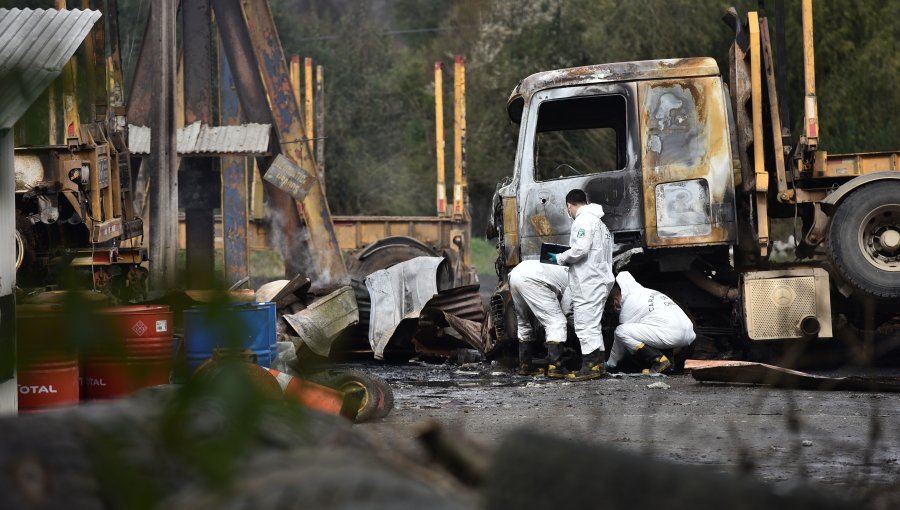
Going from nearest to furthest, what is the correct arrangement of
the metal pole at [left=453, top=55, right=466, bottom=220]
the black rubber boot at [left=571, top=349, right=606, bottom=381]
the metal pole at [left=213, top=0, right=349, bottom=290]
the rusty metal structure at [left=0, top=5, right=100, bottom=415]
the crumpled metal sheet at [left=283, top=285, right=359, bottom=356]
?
the rusty metal structure at [left=0, top=5, right=100, bottom=415] → the black rubber boot at [left=571, top=349, right=606, bottom=381] → the crumpled metal sheet at [left=283, top=285, right=359, bottom=356] → the metal pole at [left=213, top=0, right=349, bottom=290] → the metal pole at [left=453, top=55, right=466, bottom=220]

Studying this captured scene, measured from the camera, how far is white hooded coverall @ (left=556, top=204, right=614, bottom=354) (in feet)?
31.5

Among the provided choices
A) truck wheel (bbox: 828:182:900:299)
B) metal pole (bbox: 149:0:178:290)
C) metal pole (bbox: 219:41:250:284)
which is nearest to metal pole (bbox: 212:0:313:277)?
metal pole (bbox: 219:41:250:284)

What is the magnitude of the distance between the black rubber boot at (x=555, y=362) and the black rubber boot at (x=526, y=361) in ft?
0.82

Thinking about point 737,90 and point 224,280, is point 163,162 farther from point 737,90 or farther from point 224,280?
point 224,280

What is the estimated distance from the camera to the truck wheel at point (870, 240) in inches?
360

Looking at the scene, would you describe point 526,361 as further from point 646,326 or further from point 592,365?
point 646,326

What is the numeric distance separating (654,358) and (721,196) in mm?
1328

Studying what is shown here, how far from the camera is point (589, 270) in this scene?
384 inches

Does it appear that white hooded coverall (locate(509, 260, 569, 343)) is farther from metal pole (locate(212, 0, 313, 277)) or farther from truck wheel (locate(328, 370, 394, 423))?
metal pole (locate(212, 0, 313, 277))

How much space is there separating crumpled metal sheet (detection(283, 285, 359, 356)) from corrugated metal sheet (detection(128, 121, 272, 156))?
2639 millimetres

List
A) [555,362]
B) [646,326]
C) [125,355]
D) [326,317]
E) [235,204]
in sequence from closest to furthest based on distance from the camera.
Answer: [125,355] < [646,326] < [555,362] < [326,317] < [235,204]

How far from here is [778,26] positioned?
10.4 metres

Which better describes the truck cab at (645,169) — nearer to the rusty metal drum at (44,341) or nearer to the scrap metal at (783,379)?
the scrap metal at (783,379)

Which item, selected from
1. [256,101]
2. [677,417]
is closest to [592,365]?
[677,417]
